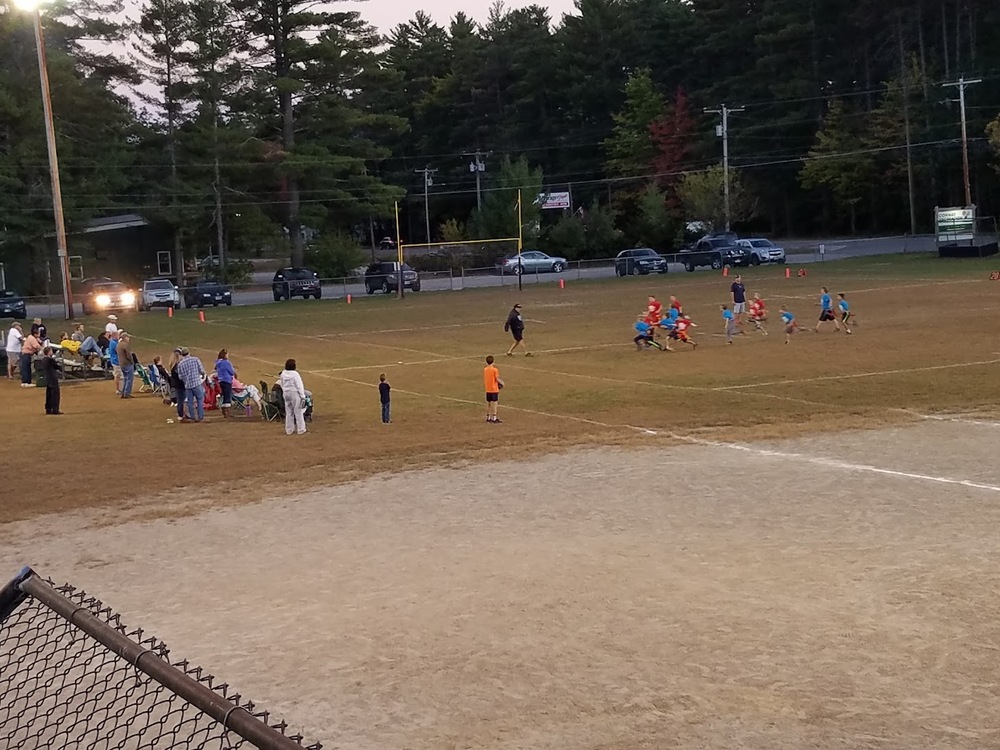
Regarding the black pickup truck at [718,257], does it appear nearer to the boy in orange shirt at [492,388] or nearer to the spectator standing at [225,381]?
the spectator standing at [225,381]

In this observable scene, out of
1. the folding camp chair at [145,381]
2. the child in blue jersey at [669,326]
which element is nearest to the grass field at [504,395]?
the folding camp chair at [145,381]

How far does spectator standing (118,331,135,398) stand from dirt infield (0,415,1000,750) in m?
12.4

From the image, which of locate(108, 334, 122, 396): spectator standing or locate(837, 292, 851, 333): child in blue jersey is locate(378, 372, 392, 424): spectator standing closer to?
locate(108, 334, 122, 396): spectator standing

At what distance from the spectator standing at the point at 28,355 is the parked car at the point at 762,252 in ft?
173

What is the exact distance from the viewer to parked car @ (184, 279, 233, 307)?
62.1 m

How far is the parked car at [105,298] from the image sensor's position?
58125 mm

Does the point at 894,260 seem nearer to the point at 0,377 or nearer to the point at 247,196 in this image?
the point at 247,196

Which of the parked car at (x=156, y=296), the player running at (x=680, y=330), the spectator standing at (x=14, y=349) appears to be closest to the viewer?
the player running at (x=680, y=330)

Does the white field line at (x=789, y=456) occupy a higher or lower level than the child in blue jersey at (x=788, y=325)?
lower

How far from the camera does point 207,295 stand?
62219mm

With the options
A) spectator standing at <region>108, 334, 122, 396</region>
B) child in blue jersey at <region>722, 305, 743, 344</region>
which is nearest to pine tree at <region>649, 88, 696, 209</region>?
child in blue jersey at <region>722, 305, 743, 344</region>

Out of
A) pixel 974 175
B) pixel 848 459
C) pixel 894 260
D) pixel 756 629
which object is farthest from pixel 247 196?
pixel 756 629

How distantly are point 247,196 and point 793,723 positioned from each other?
239ft

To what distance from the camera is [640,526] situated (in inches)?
510
